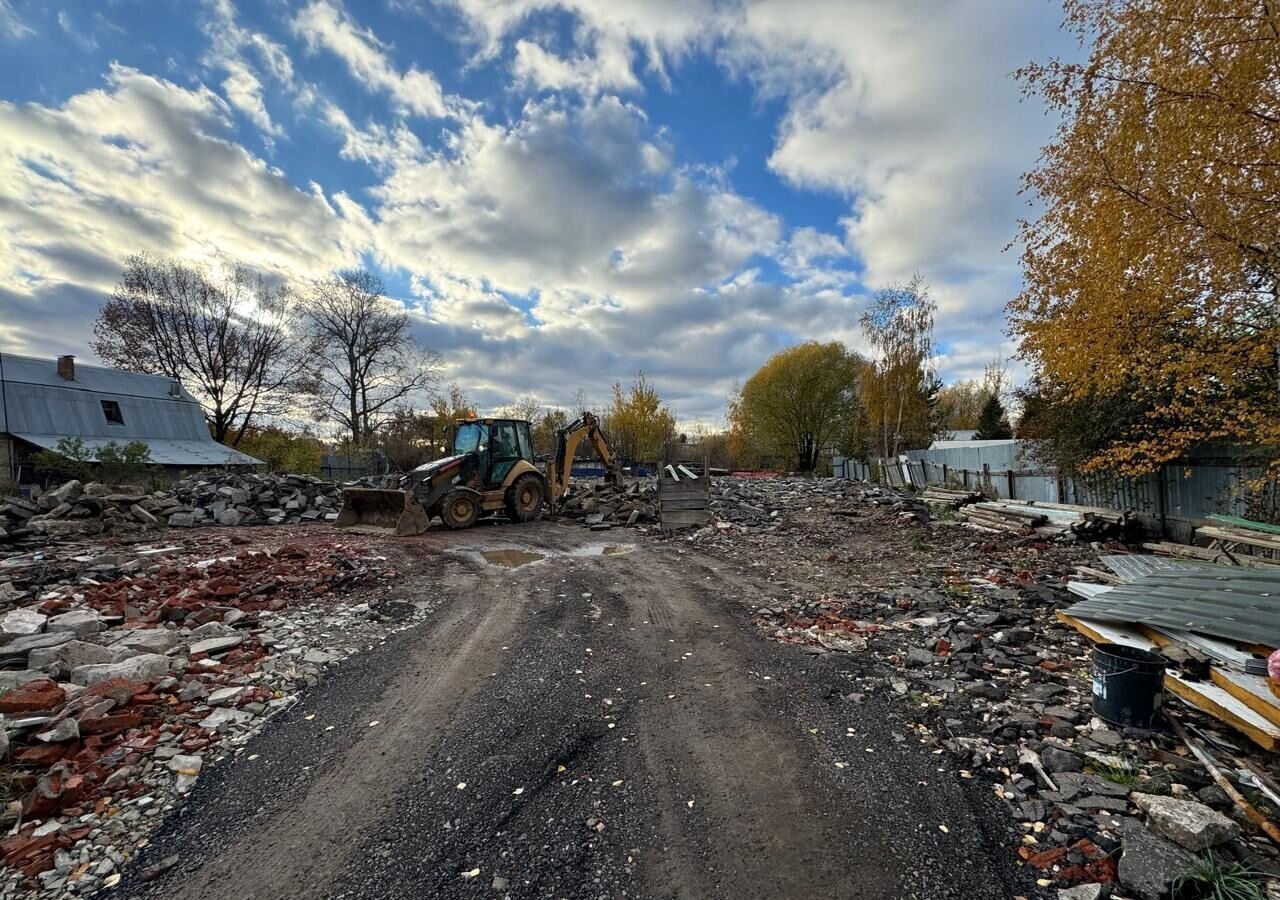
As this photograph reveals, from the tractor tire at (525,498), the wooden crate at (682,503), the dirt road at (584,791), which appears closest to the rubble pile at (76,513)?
the tractor tire at (525,498)

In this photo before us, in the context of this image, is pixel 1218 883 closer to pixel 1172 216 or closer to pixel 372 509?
pixel 1172 216

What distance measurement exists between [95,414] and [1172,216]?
34.0 metres

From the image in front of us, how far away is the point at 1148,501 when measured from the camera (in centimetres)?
1073

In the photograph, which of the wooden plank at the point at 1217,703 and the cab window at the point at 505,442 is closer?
the wooden plank at the point at 1217,703

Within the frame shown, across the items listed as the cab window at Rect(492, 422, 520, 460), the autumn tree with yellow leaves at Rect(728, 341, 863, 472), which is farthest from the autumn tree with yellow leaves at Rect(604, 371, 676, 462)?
the cab window at Rect(492, 422, 520, 460)

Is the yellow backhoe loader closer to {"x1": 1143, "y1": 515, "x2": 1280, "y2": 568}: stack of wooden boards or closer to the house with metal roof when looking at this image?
{"x1": 1143, "y1": 515, "x2": 1280, "y2": 568}: stack of wooden boards

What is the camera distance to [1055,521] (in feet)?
32.8

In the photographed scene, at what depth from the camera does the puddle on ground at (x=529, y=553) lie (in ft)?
30.3

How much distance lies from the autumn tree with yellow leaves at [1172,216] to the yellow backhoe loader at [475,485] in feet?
35.2

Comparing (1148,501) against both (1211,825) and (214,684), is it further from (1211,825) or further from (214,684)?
(214,684)

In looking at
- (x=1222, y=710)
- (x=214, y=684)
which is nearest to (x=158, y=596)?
(x=214, y=684)

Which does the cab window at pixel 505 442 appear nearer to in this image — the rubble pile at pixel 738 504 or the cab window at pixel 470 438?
the cab window at pixel 470 438

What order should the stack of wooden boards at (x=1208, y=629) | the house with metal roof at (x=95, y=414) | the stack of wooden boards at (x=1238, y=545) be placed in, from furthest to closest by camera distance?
the house with metal roof at (x=95, y=414), the stack of wooden boards at (x=1238, y=545), the stack of wooden boards at (x=1208, y=629)

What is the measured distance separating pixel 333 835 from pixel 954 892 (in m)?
2.90
